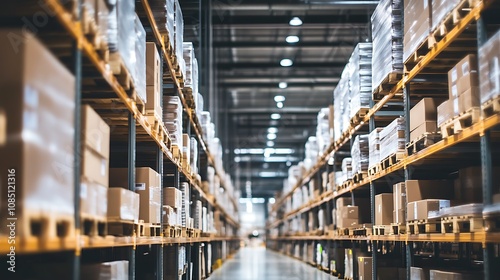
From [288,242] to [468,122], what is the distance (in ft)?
73.5

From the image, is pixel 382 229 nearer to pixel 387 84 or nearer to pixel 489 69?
pixel 387 84

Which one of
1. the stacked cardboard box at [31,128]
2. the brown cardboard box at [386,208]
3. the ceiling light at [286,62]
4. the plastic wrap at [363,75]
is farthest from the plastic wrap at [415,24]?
the ceiling light at [286,62]

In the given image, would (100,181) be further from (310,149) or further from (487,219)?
(310,149)

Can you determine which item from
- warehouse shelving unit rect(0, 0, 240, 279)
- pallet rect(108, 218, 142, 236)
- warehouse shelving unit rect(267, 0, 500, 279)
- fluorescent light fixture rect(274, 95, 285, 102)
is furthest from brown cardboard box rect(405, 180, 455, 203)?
fluorescent light fixture rect(274, 95, 285, 102)

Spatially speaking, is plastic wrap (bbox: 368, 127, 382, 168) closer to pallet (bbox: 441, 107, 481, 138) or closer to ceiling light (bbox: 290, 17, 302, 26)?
pallet (bbox: 441, 107, 481, 138)

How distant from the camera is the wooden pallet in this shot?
280 inches

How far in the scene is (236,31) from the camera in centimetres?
1834

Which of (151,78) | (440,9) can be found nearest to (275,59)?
(151,78)

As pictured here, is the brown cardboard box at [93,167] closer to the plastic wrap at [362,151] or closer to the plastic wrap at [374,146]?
the plastic wrap at [374,146]

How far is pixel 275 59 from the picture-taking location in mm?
21359

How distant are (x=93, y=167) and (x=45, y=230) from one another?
3.58ft

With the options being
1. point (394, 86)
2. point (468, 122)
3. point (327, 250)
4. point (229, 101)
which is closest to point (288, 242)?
point (229, 101)

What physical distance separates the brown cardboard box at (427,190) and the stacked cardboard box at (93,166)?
373 cm

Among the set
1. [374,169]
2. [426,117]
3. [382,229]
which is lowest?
[382,229]
